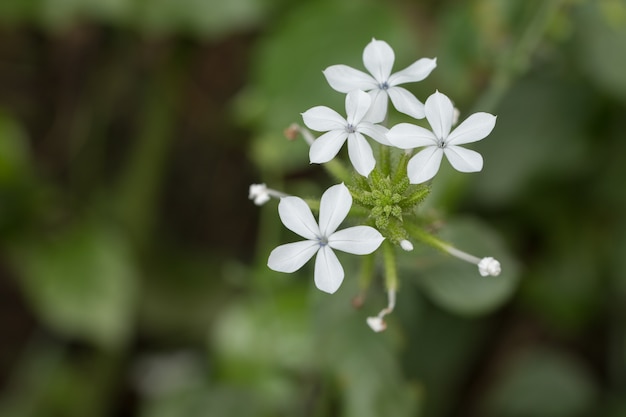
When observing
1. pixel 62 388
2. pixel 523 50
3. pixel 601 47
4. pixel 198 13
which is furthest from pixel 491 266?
→ pixel 62 388

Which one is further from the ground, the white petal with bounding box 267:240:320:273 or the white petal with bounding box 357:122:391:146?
the white petal with bounding box 357:122:391:146

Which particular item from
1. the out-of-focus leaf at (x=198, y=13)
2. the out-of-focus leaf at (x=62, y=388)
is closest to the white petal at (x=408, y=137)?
the out-of-focus leaf at (x=198, y=13)

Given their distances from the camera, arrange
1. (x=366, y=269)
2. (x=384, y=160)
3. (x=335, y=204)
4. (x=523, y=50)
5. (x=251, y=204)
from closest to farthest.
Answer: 1. (x=335, y=204)
2. (x=384, y=160)
3. (x=366, y=269)
4. (x=523, y=50)
5. (x=251, y=204)

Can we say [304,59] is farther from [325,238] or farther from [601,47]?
[325,238]

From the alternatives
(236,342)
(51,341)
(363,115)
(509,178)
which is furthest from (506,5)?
(51,341)

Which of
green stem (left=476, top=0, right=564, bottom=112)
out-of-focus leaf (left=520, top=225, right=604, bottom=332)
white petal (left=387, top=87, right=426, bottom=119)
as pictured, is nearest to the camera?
white petal (left=387, top=87, right=426, bottom=119)

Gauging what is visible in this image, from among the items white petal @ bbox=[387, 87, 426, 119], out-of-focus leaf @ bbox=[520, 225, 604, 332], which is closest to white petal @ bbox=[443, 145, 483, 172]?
white petal @ bbox=[387, 87, 426, 119]

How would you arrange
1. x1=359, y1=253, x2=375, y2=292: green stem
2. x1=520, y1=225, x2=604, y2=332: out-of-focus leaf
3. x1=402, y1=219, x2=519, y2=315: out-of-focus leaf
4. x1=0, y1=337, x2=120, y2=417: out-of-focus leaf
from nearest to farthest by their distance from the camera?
x1=359, y1=253, x2=375, y2=292: green stem → x1=402, y1=219, x2=519, y2=315: out-of-focus leaf → x1=520, y1=225, x2=604, y2=332: out-of-focus leaf → x1=0, y1=337, x2=120, y2=417: out-of-focus leaf

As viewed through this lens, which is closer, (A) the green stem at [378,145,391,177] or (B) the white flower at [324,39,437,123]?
(B) the white flower at [324,39,437,123]

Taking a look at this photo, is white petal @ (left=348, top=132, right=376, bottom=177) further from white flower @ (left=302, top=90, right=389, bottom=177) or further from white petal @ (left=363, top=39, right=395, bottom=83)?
white petal @ (left=363, top=39, right=395, bottom=83)
